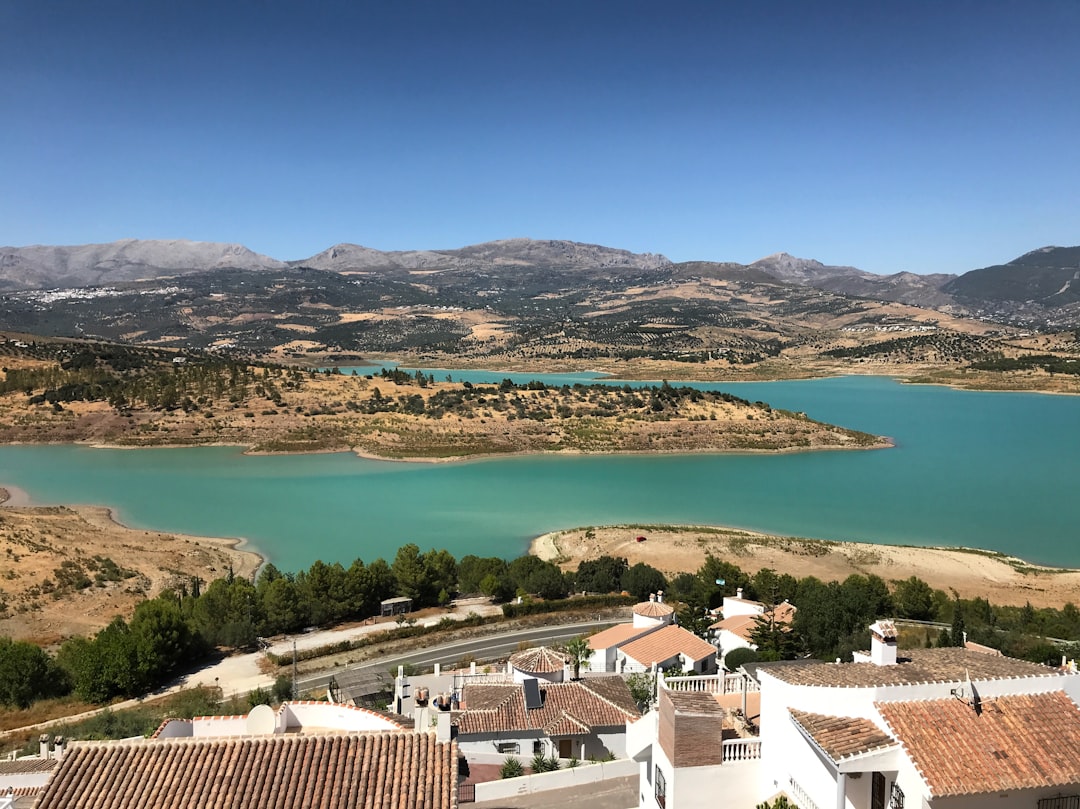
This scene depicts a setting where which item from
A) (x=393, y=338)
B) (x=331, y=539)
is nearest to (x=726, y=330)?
(x=393, y=338)

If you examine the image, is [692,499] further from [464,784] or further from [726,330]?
[726,330]

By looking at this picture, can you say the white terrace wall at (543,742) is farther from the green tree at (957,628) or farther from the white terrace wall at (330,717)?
the green tree at (957,628)

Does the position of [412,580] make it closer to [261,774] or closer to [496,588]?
[496,588]

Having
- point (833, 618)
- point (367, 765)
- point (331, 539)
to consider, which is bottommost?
point (331, 539)

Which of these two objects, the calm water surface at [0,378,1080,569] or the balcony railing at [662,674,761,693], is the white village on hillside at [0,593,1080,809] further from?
the calm water surface at [0,378,1080,569]

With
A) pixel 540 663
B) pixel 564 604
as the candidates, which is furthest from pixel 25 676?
pixel 564 604

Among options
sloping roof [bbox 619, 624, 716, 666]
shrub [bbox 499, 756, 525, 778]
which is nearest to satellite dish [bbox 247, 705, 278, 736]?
shrub [bbox 499, 756, 525, 778]
